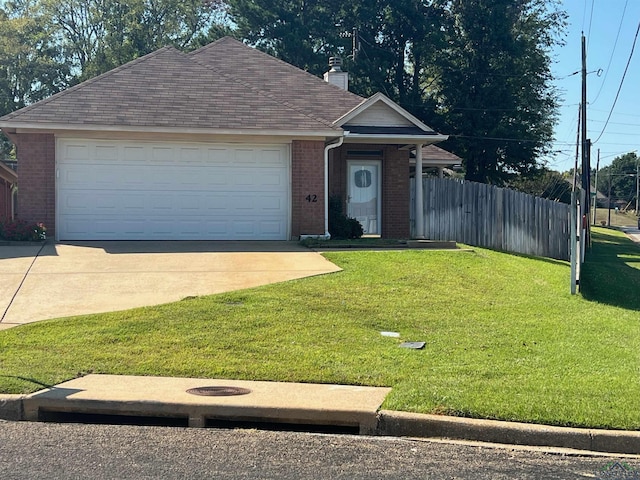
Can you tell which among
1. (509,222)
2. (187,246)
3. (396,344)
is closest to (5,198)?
(187,246)

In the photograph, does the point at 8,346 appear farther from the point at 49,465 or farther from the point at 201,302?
the point at 49,465

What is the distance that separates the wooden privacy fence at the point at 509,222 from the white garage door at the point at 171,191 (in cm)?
540

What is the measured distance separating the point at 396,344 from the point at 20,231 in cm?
1048

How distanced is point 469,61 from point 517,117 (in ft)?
11.9

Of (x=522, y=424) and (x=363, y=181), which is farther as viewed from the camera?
(x=363, y=181)

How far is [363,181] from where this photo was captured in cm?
2117

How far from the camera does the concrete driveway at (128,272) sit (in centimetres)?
1043

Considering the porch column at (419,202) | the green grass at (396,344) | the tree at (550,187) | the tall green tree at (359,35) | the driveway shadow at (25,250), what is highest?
the tall green tree at (359,35)

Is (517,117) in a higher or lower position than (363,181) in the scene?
higher

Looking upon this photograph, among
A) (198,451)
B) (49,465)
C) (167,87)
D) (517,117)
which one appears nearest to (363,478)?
(198,451)

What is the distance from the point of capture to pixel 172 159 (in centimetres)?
1725

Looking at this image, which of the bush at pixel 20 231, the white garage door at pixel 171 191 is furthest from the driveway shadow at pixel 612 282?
the bush at pixel 20 231

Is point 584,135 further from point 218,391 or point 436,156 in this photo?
point 218,391

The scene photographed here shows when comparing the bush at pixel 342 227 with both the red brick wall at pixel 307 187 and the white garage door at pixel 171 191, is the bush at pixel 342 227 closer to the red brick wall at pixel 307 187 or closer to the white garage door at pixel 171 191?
the red brick wall at pixel 307 187
